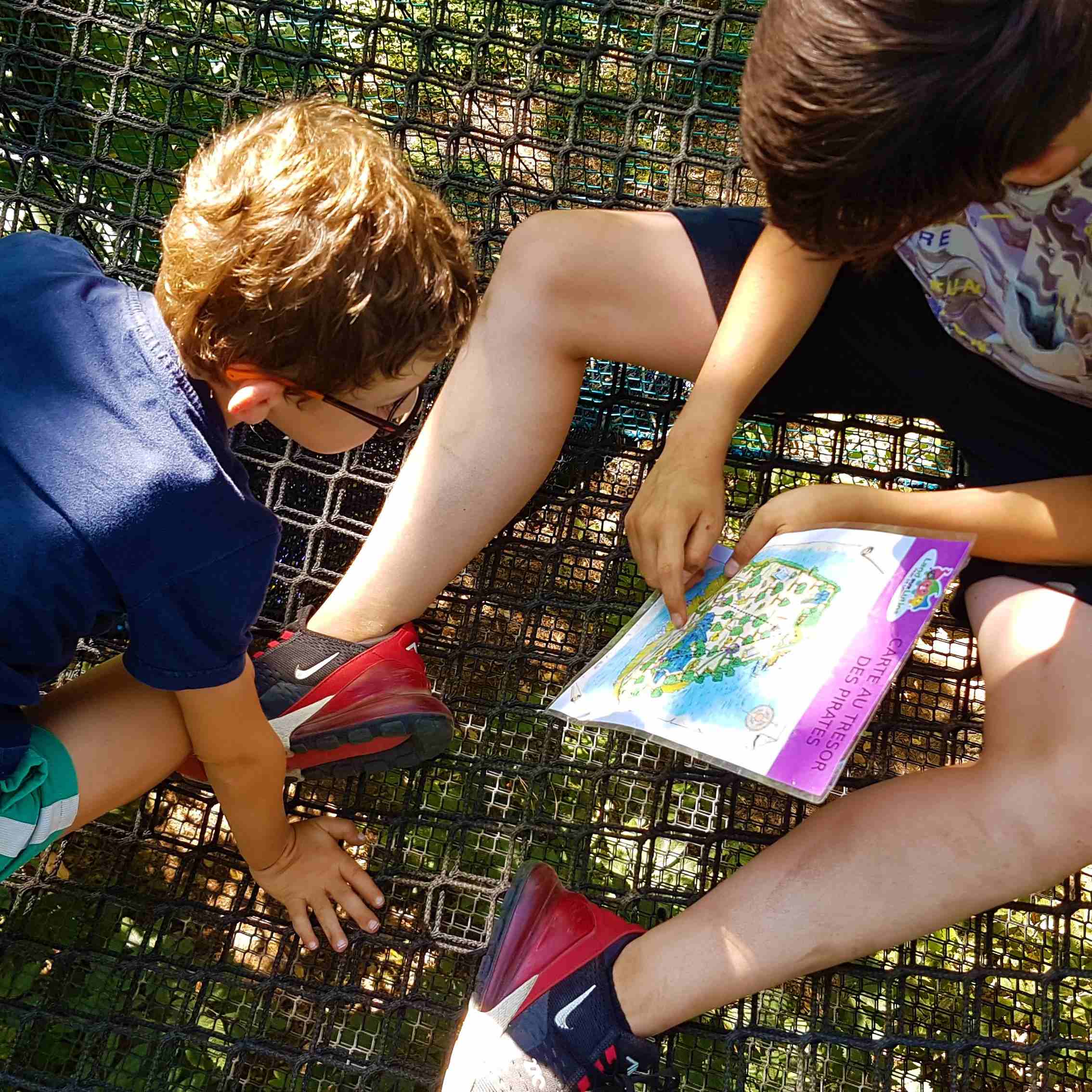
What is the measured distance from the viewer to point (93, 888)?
103 centimetres

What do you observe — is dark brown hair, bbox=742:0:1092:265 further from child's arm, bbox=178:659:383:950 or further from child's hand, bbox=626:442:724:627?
child's arm, bbox=178:659:383:950

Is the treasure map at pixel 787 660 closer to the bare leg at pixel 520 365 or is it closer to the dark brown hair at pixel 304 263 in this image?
the bare leg at pixel 520 365

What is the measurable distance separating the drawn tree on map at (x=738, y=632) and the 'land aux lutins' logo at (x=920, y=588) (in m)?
0.05

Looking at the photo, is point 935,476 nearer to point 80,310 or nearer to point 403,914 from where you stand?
point 403,914

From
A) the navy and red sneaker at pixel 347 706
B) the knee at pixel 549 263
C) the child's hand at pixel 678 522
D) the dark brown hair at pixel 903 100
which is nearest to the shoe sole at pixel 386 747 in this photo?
the navy and red sneaker at pixel 347 706

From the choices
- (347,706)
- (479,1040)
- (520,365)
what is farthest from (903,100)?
(479,1040)

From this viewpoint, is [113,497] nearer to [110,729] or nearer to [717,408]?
[110,729]

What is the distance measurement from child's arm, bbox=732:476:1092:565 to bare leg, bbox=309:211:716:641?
0.66ft

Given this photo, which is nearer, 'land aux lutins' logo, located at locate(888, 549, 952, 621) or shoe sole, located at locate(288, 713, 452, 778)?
'land aux lutins' logo, located at locate(888, 549, 952, 621)

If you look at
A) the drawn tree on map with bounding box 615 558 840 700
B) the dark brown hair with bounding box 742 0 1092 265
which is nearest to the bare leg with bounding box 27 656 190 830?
the drawn tree on map with bounding box 615 558 840 700

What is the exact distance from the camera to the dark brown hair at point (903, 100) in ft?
1.83

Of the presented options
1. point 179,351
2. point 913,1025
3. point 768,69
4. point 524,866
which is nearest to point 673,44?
point 768,69

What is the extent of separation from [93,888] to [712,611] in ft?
2.20

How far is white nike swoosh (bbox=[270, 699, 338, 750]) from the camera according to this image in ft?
3.17
